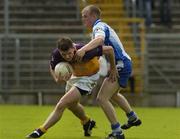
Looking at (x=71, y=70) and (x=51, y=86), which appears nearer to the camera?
(x=71, y=70)

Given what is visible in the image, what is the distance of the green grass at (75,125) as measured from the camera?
42.2ft

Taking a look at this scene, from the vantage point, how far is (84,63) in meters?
12.0

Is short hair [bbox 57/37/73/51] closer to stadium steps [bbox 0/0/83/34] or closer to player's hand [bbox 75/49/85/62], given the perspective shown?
player's hand [bbox 75/49/85/62]

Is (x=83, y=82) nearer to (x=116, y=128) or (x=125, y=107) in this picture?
(x=116, y=128)

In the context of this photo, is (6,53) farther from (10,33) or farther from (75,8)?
(75,8)

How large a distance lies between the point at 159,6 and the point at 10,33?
17.8 feet

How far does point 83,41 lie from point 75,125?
9114 millimetres

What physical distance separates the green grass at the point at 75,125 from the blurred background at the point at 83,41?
10.7ft

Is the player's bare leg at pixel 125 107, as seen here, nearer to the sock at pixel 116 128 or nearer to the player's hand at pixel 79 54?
the sock at pixel 116 128

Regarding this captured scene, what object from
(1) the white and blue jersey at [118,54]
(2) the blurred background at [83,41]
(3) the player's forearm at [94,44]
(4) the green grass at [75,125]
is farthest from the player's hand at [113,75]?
(2) the blurred background at [83,41]

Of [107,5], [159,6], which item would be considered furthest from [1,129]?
[159,6]

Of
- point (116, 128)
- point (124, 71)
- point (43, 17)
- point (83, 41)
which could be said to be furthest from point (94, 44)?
point (43, 17)

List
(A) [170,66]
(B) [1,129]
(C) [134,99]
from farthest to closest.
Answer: (A) [170,66] < (C) [134,99] < (B) [1,129]

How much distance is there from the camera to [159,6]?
27.6 metres
